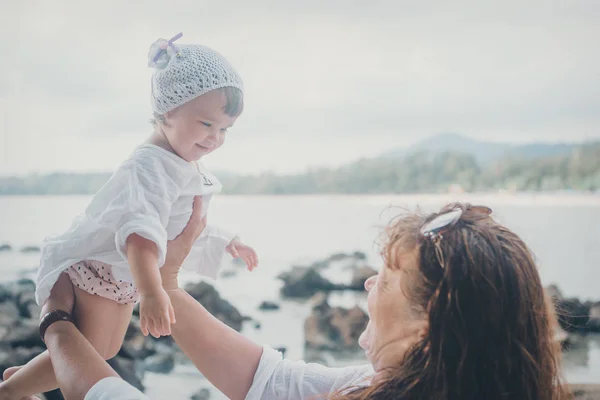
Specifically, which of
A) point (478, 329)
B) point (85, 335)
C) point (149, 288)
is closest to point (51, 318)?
point (85, 335)

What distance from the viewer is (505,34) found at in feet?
6.72

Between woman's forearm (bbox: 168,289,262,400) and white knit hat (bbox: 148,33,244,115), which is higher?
white knit hat (bbox: 148,33,244,115)

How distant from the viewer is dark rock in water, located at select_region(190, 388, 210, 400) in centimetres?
180

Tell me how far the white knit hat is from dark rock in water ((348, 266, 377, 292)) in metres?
1.21

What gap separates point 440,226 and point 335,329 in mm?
1316

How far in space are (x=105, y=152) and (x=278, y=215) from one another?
61 centimetres

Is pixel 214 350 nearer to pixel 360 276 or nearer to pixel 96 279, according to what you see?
pixel 96 279

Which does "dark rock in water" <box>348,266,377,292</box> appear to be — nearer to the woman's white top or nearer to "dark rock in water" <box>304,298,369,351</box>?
"dark rock in water" <box>304,298,369,351</box>

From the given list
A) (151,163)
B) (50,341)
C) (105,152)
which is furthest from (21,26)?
(50,341)

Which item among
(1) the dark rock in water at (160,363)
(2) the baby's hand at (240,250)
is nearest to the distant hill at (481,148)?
(1) the dark rock in water at (160,363)

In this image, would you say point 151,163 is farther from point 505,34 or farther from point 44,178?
point 505,34

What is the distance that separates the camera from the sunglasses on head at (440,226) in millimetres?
776

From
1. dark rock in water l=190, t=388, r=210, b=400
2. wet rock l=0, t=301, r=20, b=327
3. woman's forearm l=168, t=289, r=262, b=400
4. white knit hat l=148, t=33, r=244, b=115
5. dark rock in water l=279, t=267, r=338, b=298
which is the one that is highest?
white knit hat l=148, t=33, r=244, b=115

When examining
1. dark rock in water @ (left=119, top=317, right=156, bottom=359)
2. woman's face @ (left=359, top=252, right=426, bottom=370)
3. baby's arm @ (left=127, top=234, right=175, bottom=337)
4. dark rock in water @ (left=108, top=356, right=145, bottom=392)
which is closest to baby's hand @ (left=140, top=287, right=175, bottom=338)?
baby's arm @ (left=127, top=234, right=175, bottom=337)
